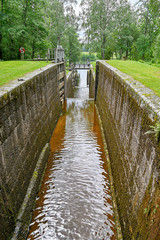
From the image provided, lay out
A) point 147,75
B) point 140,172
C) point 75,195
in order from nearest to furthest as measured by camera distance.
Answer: point 140,172 → point 75,195 → point 147,75

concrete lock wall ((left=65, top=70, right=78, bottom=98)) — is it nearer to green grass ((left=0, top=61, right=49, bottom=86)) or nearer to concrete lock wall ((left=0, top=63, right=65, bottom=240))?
green grass ((left=0, top=61, right=49, bottom=86))

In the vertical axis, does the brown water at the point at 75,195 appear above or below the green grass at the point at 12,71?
below

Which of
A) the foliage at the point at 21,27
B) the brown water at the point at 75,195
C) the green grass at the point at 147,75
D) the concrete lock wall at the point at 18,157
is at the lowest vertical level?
the brown water at the point at 75,195

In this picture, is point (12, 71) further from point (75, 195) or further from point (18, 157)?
point (75, 195)

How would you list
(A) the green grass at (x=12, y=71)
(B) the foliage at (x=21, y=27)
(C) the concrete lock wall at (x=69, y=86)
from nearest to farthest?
(A) the green grass at (x=12, y=71)
(B) the foliage at (x=21, y=27)
(C) the concrete lock wall at (x=69, y=86)

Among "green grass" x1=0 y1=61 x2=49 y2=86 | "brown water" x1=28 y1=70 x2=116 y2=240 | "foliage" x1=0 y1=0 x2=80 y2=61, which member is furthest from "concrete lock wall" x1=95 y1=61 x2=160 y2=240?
"foliage" x1=0 y1=0 x2=80 y2=61

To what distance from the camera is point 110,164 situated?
6.67 m

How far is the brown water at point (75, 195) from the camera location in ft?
14.3

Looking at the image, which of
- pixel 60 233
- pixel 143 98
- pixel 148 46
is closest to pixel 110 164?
pixel 60 233

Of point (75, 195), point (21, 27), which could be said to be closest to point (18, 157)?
point (75, 195)

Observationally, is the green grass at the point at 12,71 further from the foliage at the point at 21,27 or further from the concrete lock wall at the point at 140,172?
the foliage at the point at 21,27

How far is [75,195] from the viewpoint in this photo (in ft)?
17.6

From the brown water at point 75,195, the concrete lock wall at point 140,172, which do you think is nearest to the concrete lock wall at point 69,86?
the brown water at point 75,195

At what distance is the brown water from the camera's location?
4344 millimetres
